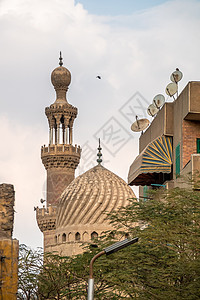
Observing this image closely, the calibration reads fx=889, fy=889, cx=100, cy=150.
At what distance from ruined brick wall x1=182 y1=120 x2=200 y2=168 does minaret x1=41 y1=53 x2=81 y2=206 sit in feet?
80.7

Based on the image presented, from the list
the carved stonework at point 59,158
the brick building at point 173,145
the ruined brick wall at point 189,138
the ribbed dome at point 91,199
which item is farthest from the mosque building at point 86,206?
the ruined brick wall at point 189,138

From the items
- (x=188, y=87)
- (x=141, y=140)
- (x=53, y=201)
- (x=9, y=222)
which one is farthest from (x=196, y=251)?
(x=53, y=201)

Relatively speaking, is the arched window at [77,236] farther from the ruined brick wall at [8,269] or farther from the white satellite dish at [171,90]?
the ruined brick wall at [8,269]

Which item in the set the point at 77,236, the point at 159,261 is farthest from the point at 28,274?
the point at 77,236

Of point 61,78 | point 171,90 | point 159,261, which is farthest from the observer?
point 61,78

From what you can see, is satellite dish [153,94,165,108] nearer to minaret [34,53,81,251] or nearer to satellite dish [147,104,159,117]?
satellite dish [147,104,159,117]

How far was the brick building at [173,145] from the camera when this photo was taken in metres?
24.7

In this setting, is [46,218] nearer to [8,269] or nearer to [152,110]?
[152,110]

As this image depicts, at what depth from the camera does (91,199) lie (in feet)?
137

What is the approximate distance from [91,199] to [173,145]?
15.5 metres

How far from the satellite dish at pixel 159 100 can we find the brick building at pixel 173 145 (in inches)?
10.2

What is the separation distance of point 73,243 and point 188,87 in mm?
17571

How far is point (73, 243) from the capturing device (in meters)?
40.8

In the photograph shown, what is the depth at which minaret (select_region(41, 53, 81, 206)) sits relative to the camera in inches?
1969
